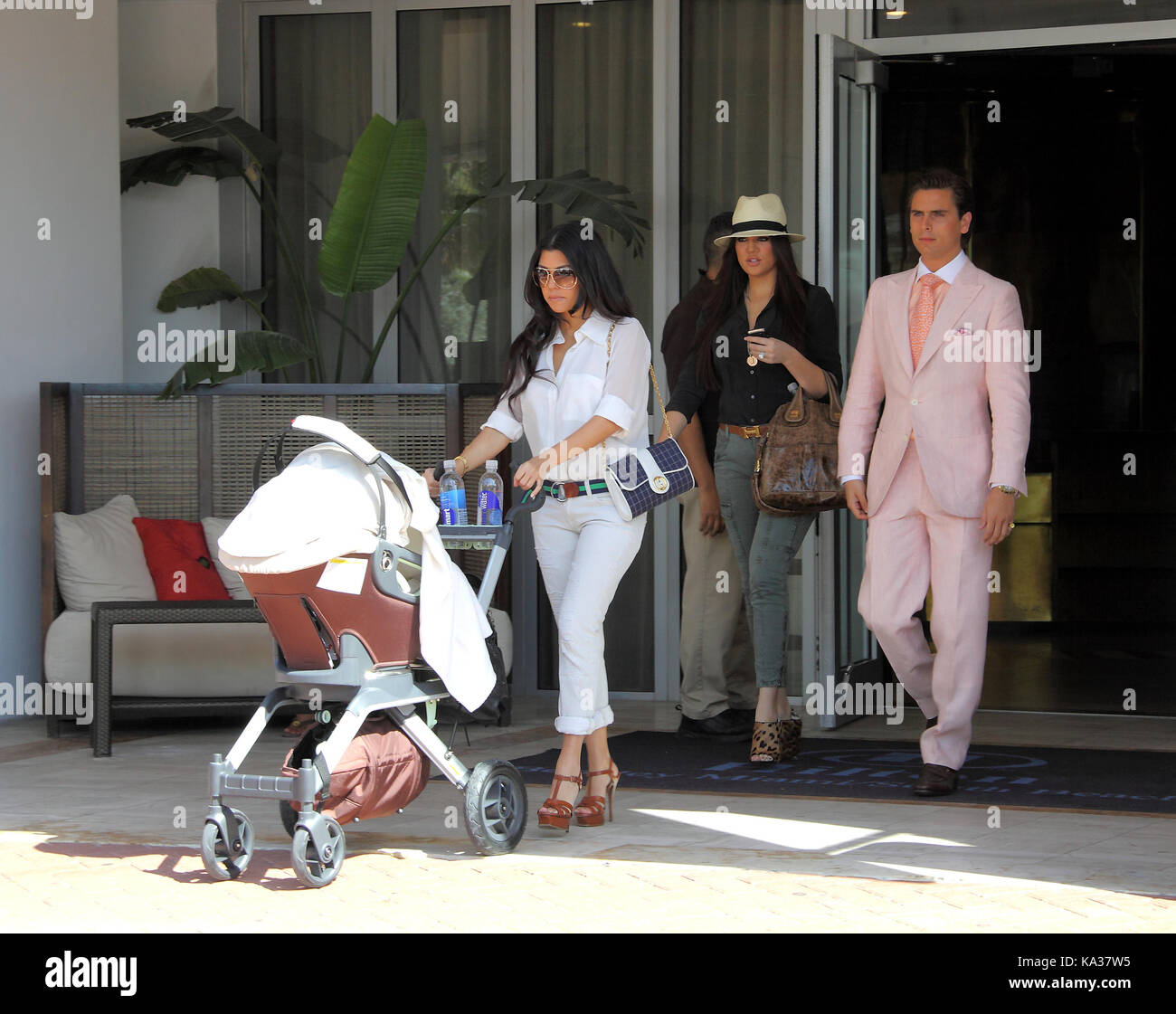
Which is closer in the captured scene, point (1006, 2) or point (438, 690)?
point (438, 690)

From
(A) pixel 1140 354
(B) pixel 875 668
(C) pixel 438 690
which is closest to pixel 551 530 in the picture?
(C) pixel 438 690

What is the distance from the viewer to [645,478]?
4.71 metres

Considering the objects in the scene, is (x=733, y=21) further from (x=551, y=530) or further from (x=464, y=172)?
(x=551, y=530)

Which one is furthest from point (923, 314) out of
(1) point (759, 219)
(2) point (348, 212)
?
(2) point (348, 212)

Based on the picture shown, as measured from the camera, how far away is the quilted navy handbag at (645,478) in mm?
4680

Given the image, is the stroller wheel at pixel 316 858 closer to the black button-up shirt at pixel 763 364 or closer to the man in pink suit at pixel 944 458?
the man in pink suit at pixel 944 458

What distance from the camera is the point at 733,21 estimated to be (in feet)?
25.9

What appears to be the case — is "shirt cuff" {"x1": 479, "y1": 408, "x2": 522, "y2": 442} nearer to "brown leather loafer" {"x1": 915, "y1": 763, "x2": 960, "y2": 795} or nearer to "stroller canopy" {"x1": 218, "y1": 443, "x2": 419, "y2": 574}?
"stroller canopy" {"x1": 218, "y1": 443, "x2": 419, "y2": 574}

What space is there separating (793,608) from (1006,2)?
8.88 ft

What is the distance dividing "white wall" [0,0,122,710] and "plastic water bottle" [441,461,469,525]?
130 inches

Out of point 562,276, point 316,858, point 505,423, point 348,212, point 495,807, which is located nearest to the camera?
point 316,858

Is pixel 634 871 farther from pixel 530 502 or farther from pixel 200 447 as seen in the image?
pixel 200 447

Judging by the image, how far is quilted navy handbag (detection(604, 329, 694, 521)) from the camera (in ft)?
15.4

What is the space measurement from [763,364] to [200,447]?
2933 millimetres
